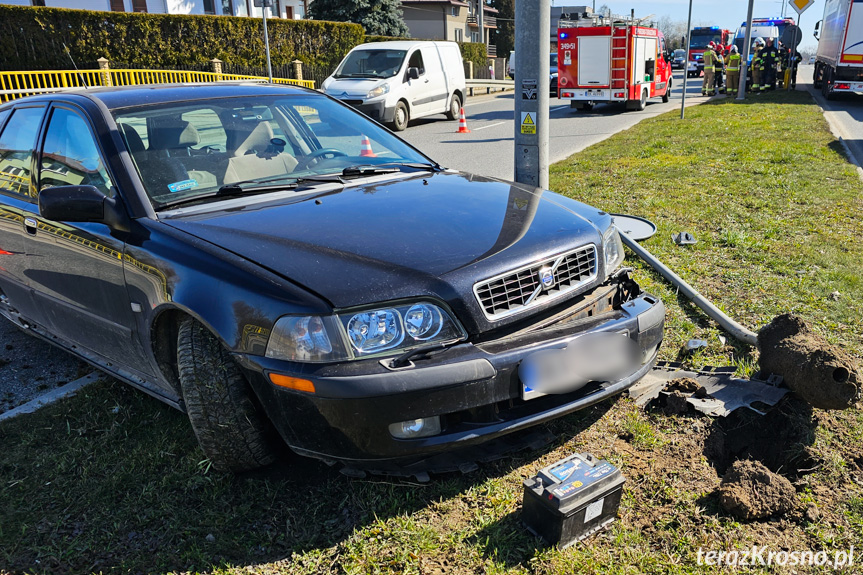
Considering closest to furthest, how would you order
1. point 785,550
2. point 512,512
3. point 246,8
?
point 785,550
point 512,512
point 246,8

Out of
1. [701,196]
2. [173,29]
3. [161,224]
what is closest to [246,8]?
[173,29]

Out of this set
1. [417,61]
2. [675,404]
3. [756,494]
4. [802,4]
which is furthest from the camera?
[802,4]

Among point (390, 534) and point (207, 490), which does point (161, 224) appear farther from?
point (390, 534)

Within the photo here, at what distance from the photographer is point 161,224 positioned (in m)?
3.02

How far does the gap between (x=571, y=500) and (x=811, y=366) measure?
1432mm

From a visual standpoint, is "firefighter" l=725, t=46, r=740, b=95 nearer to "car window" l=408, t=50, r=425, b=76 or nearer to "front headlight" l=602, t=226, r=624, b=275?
"car window" l=408, t=50, r=425, b=76

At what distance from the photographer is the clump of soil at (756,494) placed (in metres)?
2.57

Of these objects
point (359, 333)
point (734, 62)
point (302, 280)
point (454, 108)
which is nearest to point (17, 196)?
point (302, 280)

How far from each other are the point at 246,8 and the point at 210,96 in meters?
44.4

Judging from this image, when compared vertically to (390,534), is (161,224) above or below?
above

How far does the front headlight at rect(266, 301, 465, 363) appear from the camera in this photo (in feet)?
8.00

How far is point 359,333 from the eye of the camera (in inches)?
97.1

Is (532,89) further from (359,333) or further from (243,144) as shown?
(359,333)

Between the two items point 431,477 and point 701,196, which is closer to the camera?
point 431,477
